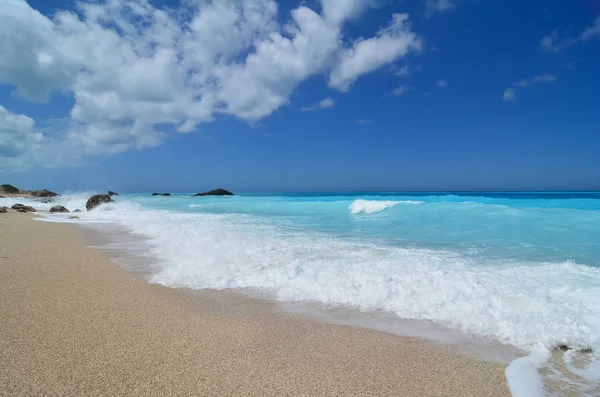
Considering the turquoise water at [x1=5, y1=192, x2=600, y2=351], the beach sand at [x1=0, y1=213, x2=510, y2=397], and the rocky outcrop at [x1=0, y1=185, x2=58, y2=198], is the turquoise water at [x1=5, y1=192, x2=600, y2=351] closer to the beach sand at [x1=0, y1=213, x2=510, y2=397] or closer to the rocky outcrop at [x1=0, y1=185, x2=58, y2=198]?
the beach sand at [x1=0, y1=213, x2=510, y2=397]

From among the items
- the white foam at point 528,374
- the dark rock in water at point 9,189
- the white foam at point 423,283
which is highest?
the dark rock in water at point 9,189

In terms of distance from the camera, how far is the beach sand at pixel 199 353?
2.20m

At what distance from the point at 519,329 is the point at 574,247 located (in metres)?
5.93

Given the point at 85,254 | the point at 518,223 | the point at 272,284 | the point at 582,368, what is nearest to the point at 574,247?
the point at 518,223

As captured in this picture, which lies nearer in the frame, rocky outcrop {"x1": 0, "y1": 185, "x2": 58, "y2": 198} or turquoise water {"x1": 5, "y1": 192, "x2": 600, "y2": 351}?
turquoise water {"x1": 5, "y1": 192, "x2": 600, "y2": 351}

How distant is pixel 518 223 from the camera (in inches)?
445

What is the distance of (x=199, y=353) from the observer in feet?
8.61

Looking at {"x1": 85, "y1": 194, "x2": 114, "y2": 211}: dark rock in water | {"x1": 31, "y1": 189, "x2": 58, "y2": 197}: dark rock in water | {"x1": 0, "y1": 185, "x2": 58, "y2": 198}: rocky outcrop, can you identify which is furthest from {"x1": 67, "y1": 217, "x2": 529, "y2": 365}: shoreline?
{"x1": 0, "y1": 185, "x2": 58, "y2": 198}: rocky outcrop

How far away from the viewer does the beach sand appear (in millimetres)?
2201

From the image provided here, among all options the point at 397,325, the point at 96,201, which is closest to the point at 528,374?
the point at 397,325

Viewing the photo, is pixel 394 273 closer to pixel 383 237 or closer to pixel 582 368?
pixel 582 368

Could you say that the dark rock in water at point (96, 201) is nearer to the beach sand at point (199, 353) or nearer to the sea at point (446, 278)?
the sea at point (446, 278)

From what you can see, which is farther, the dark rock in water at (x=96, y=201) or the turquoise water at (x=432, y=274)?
the dark rock in water at (x=96, y=201)

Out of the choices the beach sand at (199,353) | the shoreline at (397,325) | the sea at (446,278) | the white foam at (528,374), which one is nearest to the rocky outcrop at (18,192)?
the sea at (446,278)
